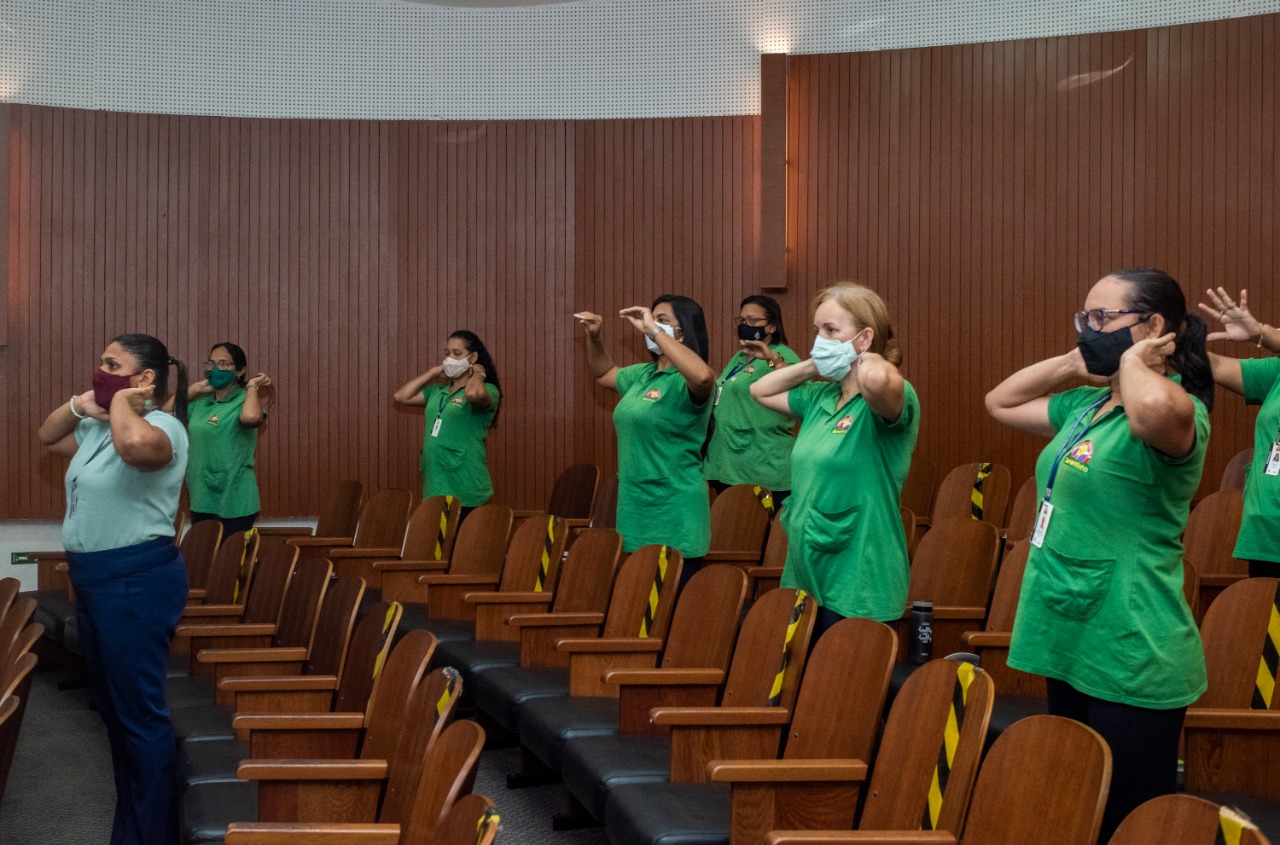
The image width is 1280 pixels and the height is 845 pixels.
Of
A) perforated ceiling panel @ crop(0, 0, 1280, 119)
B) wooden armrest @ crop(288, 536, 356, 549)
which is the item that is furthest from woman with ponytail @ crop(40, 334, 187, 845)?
perforated ceiling panel @ crop(0, 0, 1280, 119)

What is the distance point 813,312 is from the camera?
3344 mm

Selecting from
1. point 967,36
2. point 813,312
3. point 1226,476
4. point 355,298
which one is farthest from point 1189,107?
point 355,298

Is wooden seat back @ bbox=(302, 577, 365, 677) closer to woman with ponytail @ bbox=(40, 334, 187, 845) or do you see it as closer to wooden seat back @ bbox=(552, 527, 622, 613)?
woman with ponytail @ bbox=(40, 334, 187, 845)

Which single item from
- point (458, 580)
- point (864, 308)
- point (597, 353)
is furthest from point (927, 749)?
point (597, 353)

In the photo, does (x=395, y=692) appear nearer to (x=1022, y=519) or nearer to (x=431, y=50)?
(x=1022, y=519)

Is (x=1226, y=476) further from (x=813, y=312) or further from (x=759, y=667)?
(x=759, y=667)

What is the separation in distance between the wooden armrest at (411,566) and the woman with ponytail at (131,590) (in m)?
1.73

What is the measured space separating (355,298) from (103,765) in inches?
157

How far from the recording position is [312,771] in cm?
250

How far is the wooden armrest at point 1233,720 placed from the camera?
2457mm

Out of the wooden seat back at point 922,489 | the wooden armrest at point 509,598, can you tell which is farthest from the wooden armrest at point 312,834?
the wooden seat back at point 922,489

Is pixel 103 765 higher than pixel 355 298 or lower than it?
lower

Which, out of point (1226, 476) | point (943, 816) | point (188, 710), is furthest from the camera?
point (1226, 476)

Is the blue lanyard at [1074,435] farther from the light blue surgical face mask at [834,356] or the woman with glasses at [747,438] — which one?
the woman with glasses at [747,438]
